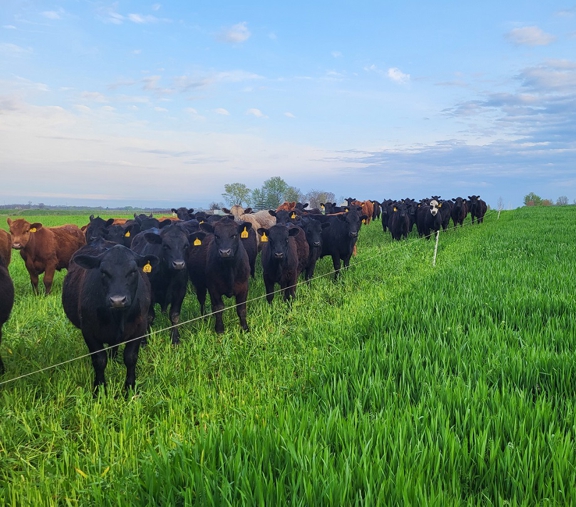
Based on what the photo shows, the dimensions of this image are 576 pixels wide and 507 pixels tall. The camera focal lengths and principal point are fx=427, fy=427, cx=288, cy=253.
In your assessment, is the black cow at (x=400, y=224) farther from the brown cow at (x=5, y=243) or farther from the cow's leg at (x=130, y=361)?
the cow's leg at (x=130, y=361)

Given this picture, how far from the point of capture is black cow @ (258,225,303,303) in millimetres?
8220

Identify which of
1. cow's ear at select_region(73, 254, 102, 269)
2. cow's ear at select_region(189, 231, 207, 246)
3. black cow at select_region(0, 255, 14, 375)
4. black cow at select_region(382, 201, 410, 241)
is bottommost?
black cow at select_region(0, 255, 14, 375)

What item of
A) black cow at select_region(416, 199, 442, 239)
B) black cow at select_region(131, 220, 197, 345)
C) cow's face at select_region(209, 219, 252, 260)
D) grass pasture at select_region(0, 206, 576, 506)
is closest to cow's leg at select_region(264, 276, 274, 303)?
grass pasture at select_region(0, 206, 576, 506)

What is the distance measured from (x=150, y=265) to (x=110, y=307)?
94 cm

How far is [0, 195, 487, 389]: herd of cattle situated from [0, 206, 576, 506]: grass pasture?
514mm

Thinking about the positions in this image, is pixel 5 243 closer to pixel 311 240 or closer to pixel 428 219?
pixel 311 240

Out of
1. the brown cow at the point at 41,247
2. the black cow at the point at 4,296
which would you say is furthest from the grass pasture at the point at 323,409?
the brown cow at the point at 41,247

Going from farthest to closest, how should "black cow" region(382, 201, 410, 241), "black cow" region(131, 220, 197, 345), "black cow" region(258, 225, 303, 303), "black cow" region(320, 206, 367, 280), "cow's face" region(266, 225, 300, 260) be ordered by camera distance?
"black cow" region(382, 201, 410, 241) < "black cow" region(320, 206, 367, 280) < "black cow" region(258, 225, 303, 303) < "cow's face" region(266, 225, 300, 260) < "black cow" region(131, 220, 197, 345)

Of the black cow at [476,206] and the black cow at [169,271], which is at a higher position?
the black cow at [476,206]

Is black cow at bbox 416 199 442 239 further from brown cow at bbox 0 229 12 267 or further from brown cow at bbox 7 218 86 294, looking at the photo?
brown cow at bbox 0 229 12 267

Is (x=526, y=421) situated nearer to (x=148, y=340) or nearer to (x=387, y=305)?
(x=387, y=305)

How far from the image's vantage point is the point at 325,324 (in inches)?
244

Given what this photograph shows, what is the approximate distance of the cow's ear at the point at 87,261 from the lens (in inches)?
180

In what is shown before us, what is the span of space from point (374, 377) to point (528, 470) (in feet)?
4.73
